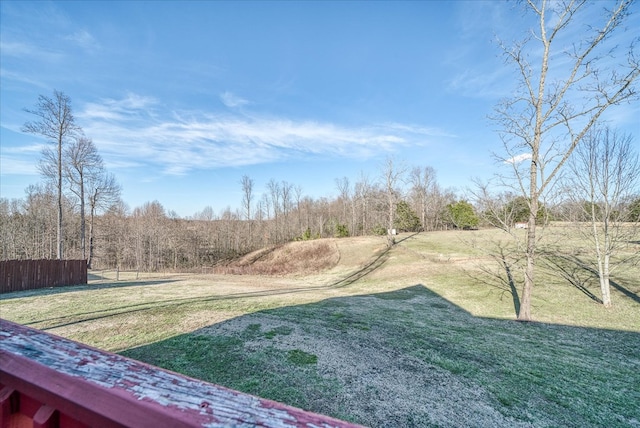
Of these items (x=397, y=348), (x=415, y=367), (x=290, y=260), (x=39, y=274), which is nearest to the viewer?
(x=415, y=367)

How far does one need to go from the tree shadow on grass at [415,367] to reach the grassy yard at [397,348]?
24 millimetres

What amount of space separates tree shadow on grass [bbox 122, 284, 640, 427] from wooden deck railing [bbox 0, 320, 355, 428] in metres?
3.36

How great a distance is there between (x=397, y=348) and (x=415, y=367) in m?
0.78

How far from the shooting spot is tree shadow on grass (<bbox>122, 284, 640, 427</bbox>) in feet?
12.5

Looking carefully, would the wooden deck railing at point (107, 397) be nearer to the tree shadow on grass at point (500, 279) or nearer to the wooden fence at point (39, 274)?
the tree shadow on grass at point (500, 279)

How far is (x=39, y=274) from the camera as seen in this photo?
12898mm

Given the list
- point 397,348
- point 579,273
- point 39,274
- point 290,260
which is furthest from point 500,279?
point 39,274

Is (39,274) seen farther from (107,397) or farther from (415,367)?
(107,397)

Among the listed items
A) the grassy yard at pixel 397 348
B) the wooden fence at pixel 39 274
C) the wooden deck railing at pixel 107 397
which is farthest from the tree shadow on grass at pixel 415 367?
the wooden fence at pixel 39 274

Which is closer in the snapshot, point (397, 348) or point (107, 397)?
point (107, 397)

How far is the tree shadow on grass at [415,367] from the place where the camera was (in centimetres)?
381

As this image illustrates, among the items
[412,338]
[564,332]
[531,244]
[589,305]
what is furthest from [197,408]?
[589,305]

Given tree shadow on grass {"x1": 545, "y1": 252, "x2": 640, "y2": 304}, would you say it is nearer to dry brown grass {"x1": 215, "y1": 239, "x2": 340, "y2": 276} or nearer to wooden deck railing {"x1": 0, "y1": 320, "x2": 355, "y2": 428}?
wooden deck railing {"x1": 0, "y1": 320, "x2": 355, "y2": 428}

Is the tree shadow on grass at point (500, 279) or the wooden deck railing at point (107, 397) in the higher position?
the wooden deck railing at point (107, 397)
